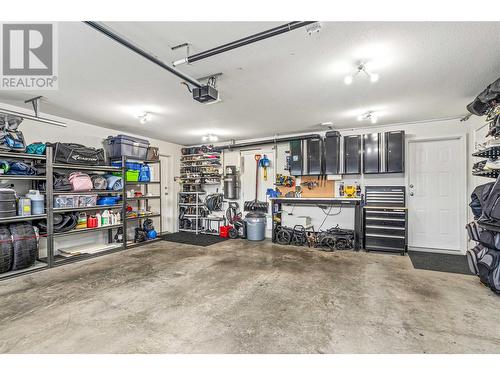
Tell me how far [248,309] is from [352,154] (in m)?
4.03

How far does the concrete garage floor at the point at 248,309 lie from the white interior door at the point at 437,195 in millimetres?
1410

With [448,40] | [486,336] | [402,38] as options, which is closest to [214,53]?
[402,38]

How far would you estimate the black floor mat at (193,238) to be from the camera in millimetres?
5734

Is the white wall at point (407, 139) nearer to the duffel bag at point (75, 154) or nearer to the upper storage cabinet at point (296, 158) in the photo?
the upper storage cabinet at point (296, 158)

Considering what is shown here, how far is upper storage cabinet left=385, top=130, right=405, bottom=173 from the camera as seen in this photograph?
15.6 feet

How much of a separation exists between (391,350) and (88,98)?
4799 millimetres

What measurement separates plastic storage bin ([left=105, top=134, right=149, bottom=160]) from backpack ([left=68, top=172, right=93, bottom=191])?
0.85 metres

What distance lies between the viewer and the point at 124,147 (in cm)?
517

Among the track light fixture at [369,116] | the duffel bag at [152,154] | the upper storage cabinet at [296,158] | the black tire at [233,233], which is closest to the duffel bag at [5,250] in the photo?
the duffel bag at [152,154]

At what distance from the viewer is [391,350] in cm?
182

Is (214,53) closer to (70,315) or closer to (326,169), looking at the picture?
Result: (70,315)

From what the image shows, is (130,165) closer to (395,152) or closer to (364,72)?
(364,72)

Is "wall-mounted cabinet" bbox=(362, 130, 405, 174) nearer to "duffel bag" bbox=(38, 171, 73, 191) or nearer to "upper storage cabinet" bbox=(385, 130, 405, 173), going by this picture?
"upper storage cabinet" bbox=(385, 130, 405, 173)

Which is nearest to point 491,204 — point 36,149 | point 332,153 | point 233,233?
point 332,153
